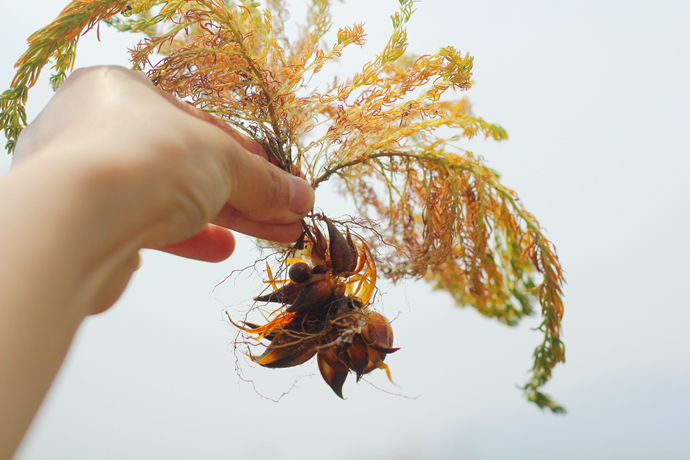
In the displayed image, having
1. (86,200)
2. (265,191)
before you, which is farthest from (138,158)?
(265,191)

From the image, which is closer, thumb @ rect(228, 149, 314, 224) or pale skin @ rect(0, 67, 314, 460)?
pale skin @ rect(0, 67, 314, 460)

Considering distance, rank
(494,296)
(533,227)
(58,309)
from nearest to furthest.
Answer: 1. (58,309)
2. (533,227)
3. (494,296)

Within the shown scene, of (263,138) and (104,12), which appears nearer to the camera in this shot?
(104,12)

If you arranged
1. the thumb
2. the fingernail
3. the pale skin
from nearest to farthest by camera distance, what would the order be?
the pale skin → the thumb → the fingernail

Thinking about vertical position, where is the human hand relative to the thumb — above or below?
below

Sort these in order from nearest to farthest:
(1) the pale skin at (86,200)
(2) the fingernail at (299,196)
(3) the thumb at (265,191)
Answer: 1. (1) the pale skin at (86,200)
2. (3) the thumb at (265,191)
3. (2) the fingernail at (299,196)

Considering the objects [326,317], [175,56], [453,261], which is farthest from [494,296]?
[175,56]

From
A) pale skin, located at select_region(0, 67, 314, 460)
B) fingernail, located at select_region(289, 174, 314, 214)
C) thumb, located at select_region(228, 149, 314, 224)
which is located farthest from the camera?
fingernail, located at select_region(289, 174, 314, 214)

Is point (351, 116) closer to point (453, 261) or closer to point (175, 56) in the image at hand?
point (175, 56)
